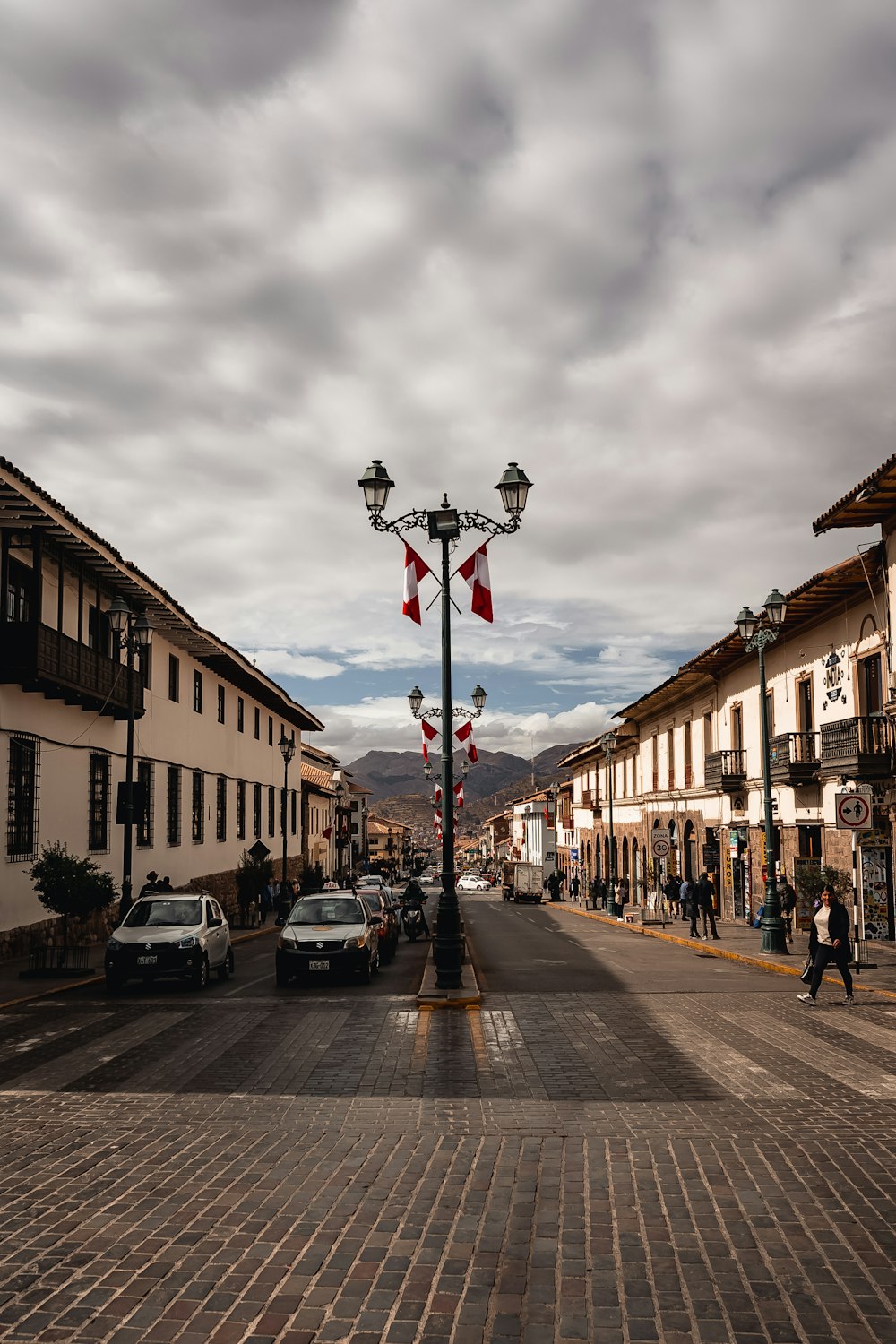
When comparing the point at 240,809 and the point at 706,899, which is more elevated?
the point at 240,809

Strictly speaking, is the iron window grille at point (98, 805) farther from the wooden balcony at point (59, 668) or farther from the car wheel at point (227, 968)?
the car wheel at point (227, 968)

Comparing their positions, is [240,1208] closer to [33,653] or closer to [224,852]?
[33,653]

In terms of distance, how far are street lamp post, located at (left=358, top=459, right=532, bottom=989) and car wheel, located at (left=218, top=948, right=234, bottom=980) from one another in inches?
171

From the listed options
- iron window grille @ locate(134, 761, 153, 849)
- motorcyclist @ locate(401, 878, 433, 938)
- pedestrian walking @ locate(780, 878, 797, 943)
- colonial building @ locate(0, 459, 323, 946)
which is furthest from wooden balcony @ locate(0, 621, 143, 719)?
pedestrian walking @ locate(780, 878, 797, 943)

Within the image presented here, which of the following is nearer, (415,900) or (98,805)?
(98,805)

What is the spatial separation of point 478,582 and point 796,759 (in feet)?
48.9

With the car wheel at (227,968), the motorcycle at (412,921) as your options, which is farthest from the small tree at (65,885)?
the motorcycle at (412,921)

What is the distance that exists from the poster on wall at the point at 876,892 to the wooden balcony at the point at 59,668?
18.2 m

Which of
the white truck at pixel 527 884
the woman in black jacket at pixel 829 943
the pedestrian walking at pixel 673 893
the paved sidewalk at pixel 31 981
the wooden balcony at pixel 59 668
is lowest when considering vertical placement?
the white truck at pixel 527 884

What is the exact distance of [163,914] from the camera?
56.9 feet

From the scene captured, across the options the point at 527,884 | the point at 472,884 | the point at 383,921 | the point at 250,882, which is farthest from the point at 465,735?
the point at 472,884

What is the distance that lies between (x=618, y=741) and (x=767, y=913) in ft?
120

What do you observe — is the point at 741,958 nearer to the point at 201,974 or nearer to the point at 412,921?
the point at 412,921

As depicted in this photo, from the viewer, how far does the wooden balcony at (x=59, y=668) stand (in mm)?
20891
